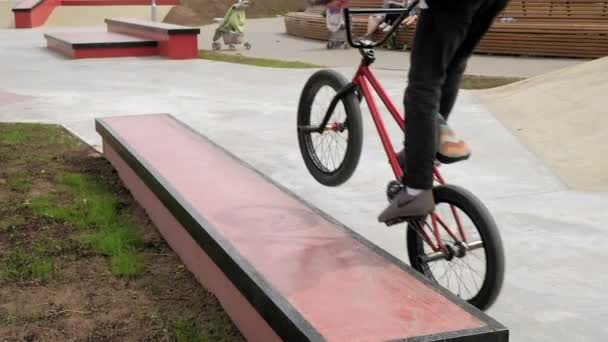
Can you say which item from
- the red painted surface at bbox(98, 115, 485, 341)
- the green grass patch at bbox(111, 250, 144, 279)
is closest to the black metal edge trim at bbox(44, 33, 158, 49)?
the red painted surface at bbox(98, 115, 485, 341)

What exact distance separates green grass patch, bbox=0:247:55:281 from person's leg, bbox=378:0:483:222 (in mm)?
1814

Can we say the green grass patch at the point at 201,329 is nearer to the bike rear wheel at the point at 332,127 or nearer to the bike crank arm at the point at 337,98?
the bike rear wheel at the point at 332,127

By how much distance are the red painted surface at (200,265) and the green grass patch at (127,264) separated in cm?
21

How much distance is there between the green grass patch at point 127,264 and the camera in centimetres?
360

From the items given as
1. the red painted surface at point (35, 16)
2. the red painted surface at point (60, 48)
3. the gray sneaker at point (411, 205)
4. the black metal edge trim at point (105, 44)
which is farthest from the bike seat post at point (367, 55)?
the red painted surface at point (35, 16)

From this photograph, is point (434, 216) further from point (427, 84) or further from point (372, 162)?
point (372, 162)

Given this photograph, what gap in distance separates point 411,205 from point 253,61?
10657 mm

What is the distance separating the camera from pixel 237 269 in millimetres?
2854

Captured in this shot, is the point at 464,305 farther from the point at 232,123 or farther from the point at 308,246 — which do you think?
the point at 232,123

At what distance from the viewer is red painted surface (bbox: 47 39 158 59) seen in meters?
13.1

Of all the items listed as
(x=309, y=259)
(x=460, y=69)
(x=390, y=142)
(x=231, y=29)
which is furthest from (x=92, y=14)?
(x=309, y=259)

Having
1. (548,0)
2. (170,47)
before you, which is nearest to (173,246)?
(170,47)

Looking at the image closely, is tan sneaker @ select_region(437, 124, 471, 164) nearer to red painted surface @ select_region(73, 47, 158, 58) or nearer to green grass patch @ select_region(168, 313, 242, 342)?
green grass patch @ select_region(168, 313, 242, 342)

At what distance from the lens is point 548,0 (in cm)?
1566
